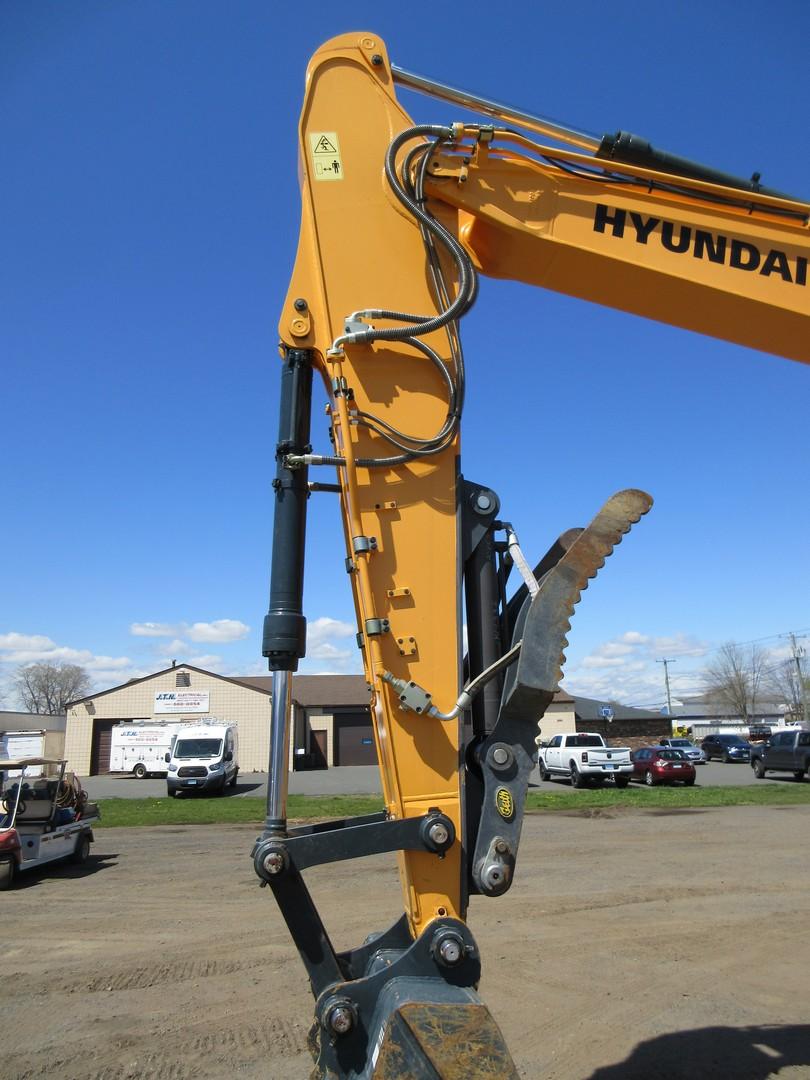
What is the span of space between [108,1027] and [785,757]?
86.4 ft

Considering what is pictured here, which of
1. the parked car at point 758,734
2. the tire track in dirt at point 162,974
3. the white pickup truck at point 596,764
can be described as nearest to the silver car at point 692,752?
the parked car at point 758,734

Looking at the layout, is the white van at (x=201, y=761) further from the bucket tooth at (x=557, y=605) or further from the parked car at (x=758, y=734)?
the parked car at (x=758, y=734)

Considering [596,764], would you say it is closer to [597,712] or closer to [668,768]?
[668,768]

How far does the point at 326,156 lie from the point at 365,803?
18.7m

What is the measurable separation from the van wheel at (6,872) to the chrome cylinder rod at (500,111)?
36.7ft

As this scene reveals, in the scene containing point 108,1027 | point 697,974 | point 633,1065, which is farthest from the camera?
point 697,974

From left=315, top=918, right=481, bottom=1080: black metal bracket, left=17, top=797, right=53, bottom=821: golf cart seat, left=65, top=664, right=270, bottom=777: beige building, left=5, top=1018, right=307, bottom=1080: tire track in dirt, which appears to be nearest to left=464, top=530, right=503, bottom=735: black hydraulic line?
left=315, top=918, right=481, bottom=1080: black metal bracket

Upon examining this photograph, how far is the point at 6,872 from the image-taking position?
1095 centimetres

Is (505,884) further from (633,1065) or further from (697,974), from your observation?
(697,974)

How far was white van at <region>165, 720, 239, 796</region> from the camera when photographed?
2634cm

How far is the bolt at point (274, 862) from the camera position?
9.55ft

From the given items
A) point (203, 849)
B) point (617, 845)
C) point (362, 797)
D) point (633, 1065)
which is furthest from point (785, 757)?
point (633, 1065)

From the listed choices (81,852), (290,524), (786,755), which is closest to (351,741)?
(786,755)

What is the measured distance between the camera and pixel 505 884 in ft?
10.00
